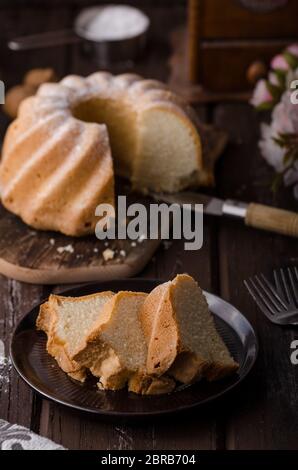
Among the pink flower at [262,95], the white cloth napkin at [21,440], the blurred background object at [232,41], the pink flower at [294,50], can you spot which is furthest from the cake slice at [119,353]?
the blurred background object at [232,41]

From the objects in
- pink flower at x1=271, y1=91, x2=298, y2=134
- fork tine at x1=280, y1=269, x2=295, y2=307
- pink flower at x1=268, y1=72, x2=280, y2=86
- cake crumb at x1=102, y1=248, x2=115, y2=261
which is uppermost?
pink flower at x1=268, y1=72, x2=280, y2=86

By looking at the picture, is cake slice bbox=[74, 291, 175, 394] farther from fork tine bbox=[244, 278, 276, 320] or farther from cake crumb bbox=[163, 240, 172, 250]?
cake crumb bbox=[163, 240, 172, 250]

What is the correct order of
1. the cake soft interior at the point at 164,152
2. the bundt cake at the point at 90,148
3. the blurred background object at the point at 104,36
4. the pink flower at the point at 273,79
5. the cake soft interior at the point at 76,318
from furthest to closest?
the blurred background object at the point at 104,36, the pink flower at the point at 273,79, the cake soft interior at the point at 164,152, the bundt cake at the point at 90,148, the cake soft interior at the point at 76,318

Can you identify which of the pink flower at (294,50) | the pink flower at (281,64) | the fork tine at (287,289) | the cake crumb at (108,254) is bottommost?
the fork tine at (287,289)

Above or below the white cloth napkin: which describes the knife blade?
above

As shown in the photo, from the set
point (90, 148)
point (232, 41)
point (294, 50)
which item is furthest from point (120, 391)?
point (232, 41)

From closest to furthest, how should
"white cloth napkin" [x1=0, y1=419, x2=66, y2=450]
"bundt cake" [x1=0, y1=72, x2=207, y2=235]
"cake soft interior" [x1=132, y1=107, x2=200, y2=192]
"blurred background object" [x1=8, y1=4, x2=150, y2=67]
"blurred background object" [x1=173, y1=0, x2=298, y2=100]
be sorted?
"white cloth napkin" [x1=0, y1=419, x2=66, y2=450], "bundt cake" [x1=0, y1=72, x2=207, y2=235], "cake soft interior" [x1=132, y1=107, x2=200, y2=192], "blurred background object" [x1=173, y1=0, x2=298, y2=100], "blurred background object" [x1=8, y1=4, x2=150, y2=67]

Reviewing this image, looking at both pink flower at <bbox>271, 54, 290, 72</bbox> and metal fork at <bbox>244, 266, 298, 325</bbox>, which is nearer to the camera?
metal fork at <bbox>244, 266, 298, 325</bbox>

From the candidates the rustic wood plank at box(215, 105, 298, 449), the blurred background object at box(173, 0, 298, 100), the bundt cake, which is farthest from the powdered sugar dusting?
the bundt cake

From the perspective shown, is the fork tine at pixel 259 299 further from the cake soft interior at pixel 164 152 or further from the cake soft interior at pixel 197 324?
the cake soft interior at pixel 164 152
